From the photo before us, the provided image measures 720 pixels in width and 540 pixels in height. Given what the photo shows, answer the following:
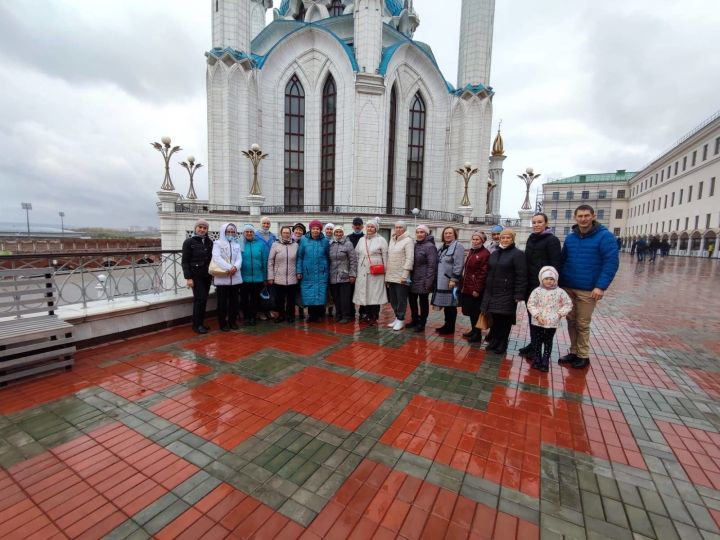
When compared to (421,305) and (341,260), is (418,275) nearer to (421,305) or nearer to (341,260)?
(421,305)

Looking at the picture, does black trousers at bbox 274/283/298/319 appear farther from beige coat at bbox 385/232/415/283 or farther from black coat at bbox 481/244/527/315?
black coat at bbox 481/244/527/315

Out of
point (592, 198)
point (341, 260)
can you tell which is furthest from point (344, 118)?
point (592, 198)

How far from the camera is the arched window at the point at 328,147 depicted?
76.7ft

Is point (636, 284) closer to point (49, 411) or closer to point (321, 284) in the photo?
point (321, 284)

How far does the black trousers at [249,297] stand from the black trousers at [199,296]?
2.02ft

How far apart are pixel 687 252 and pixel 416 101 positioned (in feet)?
98.8

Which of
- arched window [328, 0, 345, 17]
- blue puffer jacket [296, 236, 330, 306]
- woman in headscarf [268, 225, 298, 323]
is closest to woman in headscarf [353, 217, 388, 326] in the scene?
blue puffer jacket [296, 236, 330, 306]

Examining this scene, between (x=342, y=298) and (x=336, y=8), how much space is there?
33.8 m

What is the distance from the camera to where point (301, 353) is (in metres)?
4.48

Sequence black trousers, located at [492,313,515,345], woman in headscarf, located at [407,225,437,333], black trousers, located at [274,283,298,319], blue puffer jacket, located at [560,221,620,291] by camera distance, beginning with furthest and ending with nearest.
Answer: black trousers, located at [274,283,298,319]
woman in headscarf, located at [407,225,437,333]
black trousers, located at [492,313,515,345]
blue puffer jacket, located at [560,221,620,291]

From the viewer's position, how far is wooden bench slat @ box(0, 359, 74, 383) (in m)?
3.37

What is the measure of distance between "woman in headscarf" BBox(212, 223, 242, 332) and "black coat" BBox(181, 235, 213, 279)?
185 millimetres

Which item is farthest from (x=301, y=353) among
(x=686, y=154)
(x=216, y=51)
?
(x=686, y=154)

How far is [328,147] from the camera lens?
2369 cm
